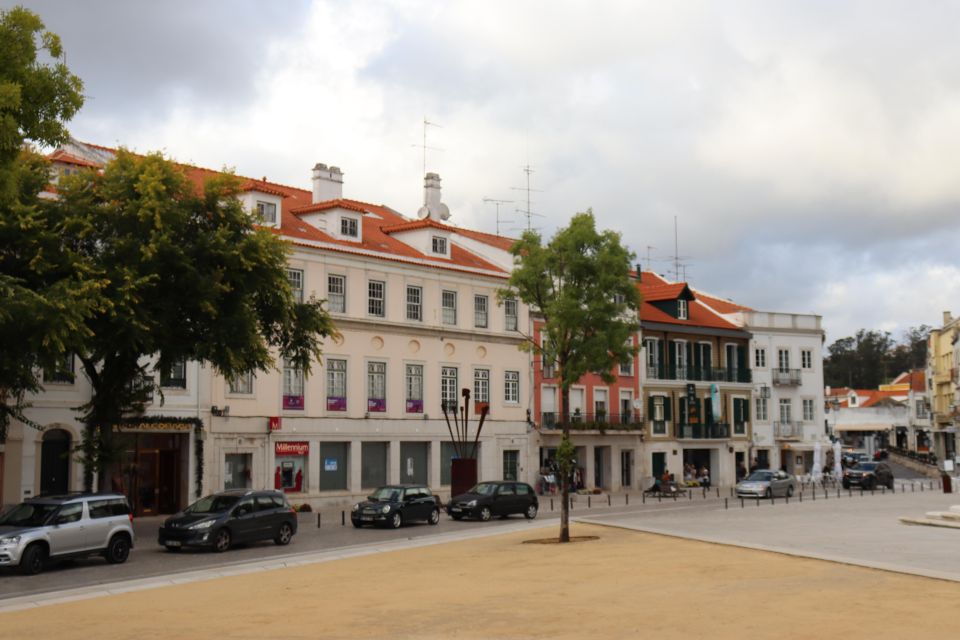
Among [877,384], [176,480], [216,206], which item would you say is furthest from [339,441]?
[877,384]

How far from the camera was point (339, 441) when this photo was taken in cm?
4728

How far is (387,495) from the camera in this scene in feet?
117

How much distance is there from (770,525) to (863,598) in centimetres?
1670

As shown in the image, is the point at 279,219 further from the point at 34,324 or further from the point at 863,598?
the point at 863,598

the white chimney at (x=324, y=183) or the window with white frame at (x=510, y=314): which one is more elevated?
the white chimney at (x=324, y=183)

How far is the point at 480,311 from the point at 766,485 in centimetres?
1647

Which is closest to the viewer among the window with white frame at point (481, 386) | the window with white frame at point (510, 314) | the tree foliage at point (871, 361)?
the window with white frame at point (481, 386)

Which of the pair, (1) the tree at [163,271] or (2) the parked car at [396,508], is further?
(2) the parked car at [396,508]

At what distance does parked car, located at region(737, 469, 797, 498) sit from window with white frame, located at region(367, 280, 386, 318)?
19538 millimetres

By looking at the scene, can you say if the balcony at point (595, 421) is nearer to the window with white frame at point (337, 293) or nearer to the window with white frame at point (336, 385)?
the window with white frame at point (336, 385)

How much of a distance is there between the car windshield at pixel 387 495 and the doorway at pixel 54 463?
1109 cm

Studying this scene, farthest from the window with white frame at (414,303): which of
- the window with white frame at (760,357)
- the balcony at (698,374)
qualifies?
the window with white frame at (760,357)

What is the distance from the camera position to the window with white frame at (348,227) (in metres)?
48.8

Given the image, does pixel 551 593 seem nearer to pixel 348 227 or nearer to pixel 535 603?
pixel 535 603
